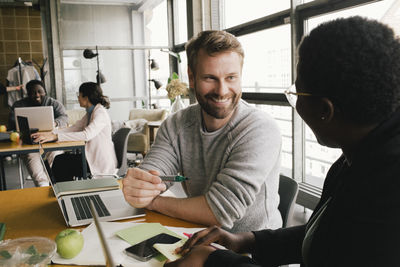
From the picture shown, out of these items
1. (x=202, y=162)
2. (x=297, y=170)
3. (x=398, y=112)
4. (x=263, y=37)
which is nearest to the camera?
(x=398, y=112)

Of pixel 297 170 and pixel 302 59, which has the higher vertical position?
pixel 302 59

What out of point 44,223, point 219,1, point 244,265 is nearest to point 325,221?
point 244,265

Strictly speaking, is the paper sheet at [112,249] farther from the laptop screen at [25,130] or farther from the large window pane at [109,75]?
the large window pane at [109,75]

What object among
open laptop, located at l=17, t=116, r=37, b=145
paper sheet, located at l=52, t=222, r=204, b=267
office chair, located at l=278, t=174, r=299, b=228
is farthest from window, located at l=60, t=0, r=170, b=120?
paper sheet, located at l=52, t=222, r=204, b=267

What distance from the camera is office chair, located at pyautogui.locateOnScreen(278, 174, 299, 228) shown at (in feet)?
4.51

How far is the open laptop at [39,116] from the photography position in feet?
11.4

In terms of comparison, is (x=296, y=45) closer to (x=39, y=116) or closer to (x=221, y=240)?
(x=221, y=240)

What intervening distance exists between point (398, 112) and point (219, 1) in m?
4.76

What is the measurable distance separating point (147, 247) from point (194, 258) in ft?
0.64

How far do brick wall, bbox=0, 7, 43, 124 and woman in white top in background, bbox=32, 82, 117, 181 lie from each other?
4.84m

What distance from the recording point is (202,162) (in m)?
1.58

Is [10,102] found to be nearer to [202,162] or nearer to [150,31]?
[150,31]

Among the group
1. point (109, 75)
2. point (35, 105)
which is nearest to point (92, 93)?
point (35, 105)

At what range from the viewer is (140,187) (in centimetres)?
129
